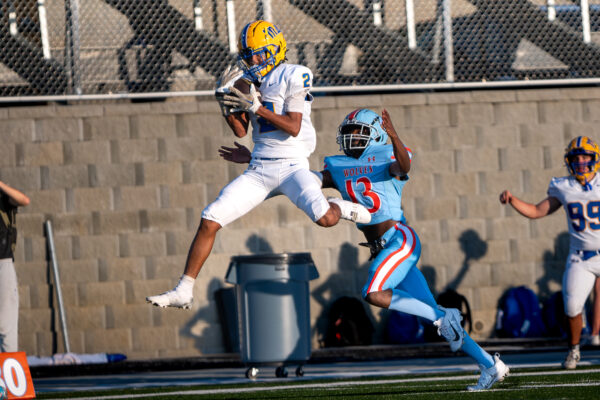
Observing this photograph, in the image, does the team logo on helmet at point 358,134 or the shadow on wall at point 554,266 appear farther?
the shadow on wall at point 554,266

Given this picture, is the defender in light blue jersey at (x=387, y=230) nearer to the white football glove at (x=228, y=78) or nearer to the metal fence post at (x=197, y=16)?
the white football glove at (x=228, y=78)

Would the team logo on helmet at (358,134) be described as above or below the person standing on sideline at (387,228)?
above

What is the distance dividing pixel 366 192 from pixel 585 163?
2.42m

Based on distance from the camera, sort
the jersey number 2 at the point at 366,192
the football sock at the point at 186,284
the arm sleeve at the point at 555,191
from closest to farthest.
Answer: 1. the football sock at the point at 186,284
2. the jersey number 2 at the point at 366,192
3. the arm sleeve at the point at 555,191

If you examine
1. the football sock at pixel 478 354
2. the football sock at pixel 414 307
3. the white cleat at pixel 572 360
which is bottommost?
the white cleat at pixel 572 360

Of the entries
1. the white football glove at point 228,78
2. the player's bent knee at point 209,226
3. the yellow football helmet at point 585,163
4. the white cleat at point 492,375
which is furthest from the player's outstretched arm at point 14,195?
the yellow football helmet at point 585,163

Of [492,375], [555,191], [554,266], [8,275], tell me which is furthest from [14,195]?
[554,266]

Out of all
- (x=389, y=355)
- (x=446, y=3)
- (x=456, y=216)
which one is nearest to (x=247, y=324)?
(x=389, y=355)

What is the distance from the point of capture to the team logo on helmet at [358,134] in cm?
672

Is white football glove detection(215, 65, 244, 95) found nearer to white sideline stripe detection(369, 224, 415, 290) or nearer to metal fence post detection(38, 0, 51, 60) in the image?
white sideline stripe detection(369, 224, 415, 290)

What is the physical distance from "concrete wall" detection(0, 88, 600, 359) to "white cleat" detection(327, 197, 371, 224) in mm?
4261

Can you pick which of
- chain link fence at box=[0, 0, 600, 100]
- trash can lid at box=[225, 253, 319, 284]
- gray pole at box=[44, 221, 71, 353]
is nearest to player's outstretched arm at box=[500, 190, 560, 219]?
trash can lid at box=[225, 253, 319, 284]

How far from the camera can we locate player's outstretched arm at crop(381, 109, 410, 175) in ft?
20.0

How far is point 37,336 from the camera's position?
10.4 m
